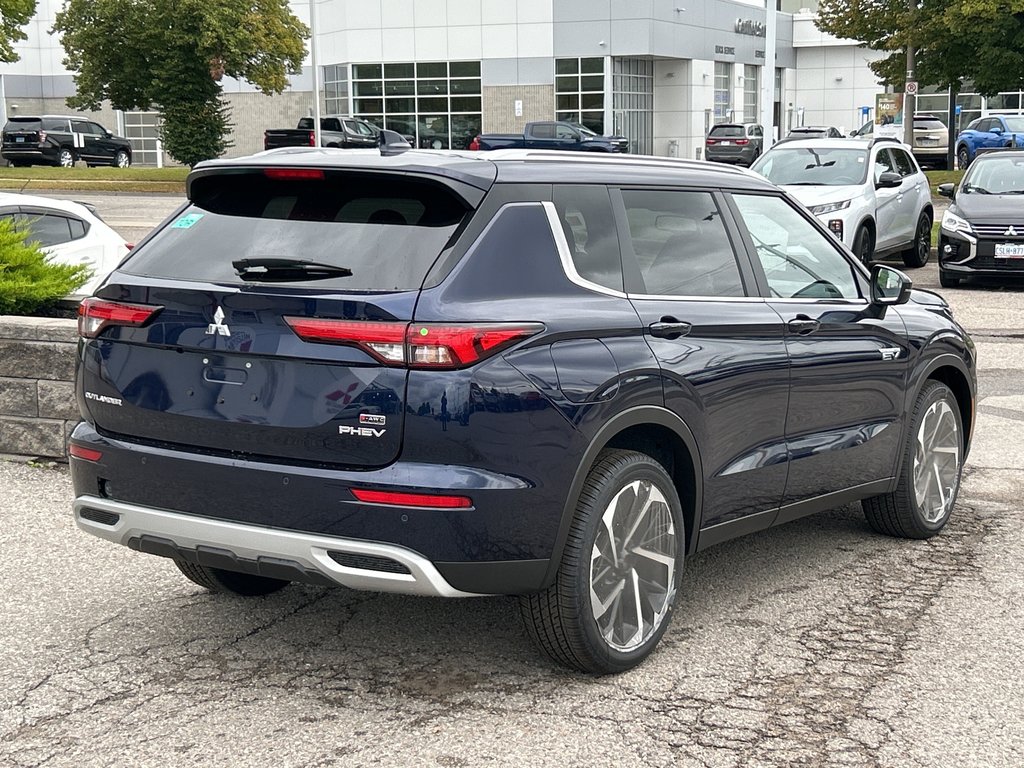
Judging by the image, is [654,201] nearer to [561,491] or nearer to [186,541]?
[561,491]

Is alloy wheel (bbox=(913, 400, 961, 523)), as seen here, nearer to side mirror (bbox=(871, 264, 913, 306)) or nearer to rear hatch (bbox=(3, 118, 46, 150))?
side mirror (bbox=(871, 264, 913, 306))

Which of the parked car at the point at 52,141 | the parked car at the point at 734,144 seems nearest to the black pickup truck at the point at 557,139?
the parked car at the point at 734,144

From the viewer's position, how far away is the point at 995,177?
18.3m

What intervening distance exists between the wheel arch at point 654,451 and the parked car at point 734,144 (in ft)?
150

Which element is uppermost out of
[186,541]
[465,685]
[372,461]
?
[372,461]

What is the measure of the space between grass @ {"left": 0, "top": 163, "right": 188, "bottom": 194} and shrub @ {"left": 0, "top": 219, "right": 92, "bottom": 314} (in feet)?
93.9

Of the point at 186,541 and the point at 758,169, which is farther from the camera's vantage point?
the point at 758,169

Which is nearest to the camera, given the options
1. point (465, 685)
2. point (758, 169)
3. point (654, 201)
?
point (465, 685)

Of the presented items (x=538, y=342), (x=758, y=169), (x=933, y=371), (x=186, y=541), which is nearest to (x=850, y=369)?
(x=933, y=371)

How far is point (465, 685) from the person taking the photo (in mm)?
4660

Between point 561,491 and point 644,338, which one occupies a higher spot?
point 644,338

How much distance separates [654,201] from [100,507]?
224cm

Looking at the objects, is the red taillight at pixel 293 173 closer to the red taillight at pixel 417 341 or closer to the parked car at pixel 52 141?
the red taillight at pixel 417 341

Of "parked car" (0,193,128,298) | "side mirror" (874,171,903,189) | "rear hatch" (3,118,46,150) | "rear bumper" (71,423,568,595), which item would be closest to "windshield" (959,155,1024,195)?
"side mirror" (874,171,903,189)
